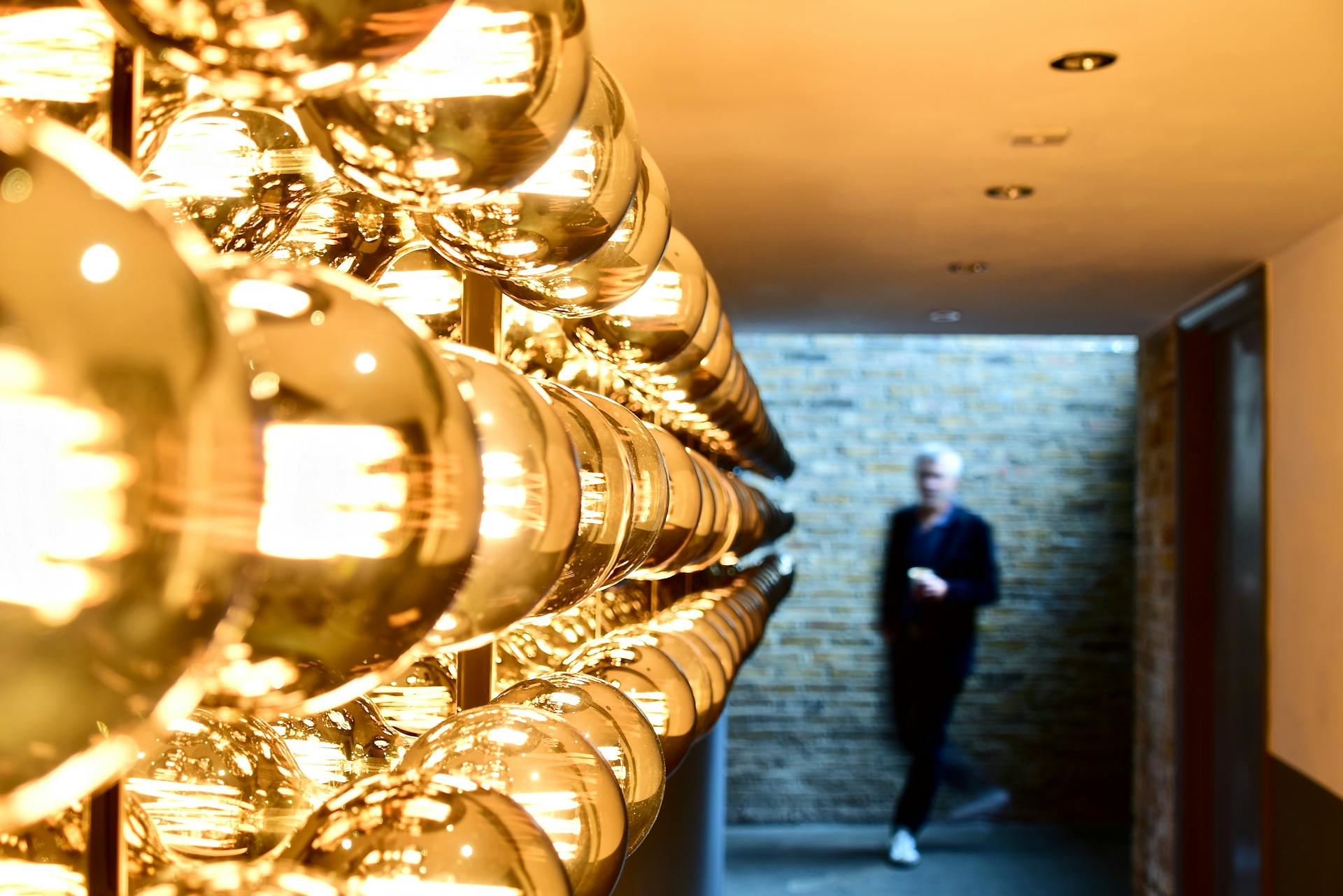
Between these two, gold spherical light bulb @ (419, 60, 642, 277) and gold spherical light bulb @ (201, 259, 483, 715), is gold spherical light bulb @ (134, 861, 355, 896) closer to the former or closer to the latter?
gold spherical light bulb @ (201, 259, 483, 715)

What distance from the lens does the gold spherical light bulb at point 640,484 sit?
1.95ft

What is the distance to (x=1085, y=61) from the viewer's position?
1950 mm

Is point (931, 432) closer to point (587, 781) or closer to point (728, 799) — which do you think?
point (728, 799)

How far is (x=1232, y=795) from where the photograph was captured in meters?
4.07

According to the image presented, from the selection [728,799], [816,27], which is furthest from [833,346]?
[816,27]

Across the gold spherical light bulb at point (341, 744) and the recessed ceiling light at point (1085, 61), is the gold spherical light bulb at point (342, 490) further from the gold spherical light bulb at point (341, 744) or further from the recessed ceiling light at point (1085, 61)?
the recessed ceiling light at point (1085, 61)

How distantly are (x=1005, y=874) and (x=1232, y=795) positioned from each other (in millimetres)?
1403

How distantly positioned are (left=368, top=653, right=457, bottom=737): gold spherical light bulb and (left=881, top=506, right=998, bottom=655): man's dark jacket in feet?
16.8

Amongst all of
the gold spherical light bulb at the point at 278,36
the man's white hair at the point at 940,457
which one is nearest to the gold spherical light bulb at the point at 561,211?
the gold spherical light bulb at the point at 278,36

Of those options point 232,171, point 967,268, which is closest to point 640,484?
point 232,171

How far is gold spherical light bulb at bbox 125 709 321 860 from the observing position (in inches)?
16.7

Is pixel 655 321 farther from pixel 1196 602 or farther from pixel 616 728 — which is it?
pixel 1196 602

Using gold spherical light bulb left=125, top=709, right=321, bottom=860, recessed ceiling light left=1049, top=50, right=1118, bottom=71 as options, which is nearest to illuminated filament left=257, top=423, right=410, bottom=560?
gold spherical light bulb left=125, top=709, right=321, bottom=860

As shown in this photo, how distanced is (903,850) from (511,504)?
17.7 feet
